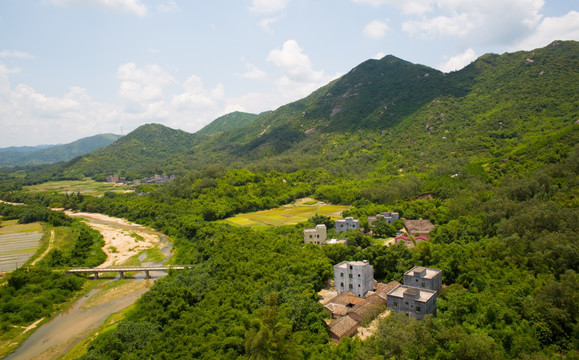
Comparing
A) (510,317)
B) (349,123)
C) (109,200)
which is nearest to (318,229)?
(510,317)

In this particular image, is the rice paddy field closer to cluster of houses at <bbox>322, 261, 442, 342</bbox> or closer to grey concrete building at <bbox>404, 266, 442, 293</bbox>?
cluster of houses at <bbox>322, 261, 442, 342</bbox>

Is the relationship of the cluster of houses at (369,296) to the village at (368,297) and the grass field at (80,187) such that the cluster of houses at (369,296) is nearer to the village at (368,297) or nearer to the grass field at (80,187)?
the village at (368,297)

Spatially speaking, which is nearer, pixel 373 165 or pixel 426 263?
pixel 426 263

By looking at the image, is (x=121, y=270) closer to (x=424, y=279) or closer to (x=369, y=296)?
(x=369, y=296)

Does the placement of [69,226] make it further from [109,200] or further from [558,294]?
[558,294]

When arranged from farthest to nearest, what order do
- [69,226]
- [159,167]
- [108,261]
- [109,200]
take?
[159,167] → [109,200] → [69,226] → [108,261]

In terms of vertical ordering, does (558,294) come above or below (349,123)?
below

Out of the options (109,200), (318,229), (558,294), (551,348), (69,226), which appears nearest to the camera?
(551,348)

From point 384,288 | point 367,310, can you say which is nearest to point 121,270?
point 367,310
